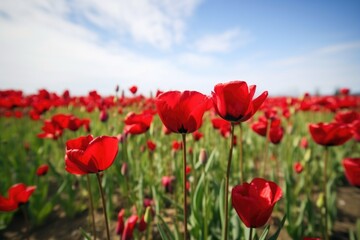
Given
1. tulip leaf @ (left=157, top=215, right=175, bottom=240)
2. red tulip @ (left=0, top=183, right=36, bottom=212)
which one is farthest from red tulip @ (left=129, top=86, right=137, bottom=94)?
tulip leaf @ (left=157, top=215, right=175, bottom=240)

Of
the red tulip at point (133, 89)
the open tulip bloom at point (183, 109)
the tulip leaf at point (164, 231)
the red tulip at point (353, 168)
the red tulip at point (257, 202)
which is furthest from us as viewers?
the red tulip at point (133, 89)

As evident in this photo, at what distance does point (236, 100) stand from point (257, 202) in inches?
15.6

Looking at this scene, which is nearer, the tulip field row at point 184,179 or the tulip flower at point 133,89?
the tulip field row at point 184,179

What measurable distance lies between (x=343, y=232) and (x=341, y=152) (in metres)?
1.80

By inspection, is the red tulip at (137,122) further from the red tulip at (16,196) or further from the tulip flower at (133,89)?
the tulip flower at (133,89)

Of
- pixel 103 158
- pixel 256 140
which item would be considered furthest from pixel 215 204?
pixel 256 140

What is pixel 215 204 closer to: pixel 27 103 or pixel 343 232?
pixel 343 232

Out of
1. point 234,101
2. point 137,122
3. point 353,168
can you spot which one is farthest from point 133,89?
point 353,168

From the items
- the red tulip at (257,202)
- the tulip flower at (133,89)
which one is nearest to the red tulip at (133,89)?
the tulip flower at (133,89)

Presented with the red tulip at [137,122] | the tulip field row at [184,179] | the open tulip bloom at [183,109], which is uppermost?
the open tulip bloom at [183,109]

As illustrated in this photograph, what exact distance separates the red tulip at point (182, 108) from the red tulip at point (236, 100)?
6 centimetres

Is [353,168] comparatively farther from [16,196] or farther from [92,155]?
[16,196]

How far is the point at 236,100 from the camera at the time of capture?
0.92 m

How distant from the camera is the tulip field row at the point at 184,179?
91cm
